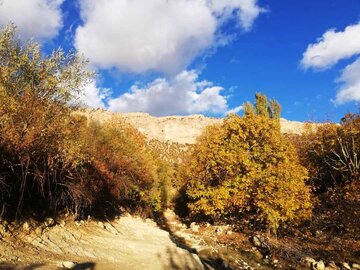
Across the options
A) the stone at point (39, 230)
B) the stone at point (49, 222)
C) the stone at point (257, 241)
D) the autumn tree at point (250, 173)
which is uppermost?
the autumn tree at point (250, 173)

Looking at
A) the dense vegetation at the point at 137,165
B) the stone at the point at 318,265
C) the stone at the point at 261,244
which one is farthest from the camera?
the stone at the point at 261,244

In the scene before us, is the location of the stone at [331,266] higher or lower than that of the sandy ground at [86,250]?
lower

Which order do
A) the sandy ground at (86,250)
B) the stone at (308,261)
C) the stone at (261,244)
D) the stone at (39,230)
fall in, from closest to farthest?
the sandy ground at (86,250) → the stone at (39,230) → the stone at (308,261) → the stone at (261,244)

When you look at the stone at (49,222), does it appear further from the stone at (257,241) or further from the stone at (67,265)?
the stone at (257,241)

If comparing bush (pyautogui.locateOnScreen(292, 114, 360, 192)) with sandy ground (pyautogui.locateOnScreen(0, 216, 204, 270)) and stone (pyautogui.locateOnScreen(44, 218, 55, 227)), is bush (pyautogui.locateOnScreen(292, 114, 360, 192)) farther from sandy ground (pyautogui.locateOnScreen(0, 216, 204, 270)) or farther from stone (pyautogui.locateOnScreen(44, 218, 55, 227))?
stone (pyautogui.locateOnScreen(44, 218, 55, 227))

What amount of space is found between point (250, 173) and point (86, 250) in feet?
61.9

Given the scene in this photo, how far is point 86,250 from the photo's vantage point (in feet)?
60.3

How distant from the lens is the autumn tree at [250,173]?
3194 centimetres

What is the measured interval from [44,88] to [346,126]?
37615 millimetres

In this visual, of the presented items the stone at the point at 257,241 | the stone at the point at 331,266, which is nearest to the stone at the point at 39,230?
the stone at the point at 331,266

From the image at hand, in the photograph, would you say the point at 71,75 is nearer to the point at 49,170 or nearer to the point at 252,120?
the point at 49,170

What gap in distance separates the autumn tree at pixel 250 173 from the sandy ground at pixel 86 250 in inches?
413

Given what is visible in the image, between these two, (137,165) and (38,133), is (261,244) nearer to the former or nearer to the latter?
(137,165)

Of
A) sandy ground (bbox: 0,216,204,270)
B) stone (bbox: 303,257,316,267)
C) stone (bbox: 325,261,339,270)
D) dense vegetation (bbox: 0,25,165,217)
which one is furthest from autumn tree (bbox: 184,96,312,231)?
dense vegetation (bbox: 0,25,165,217)
